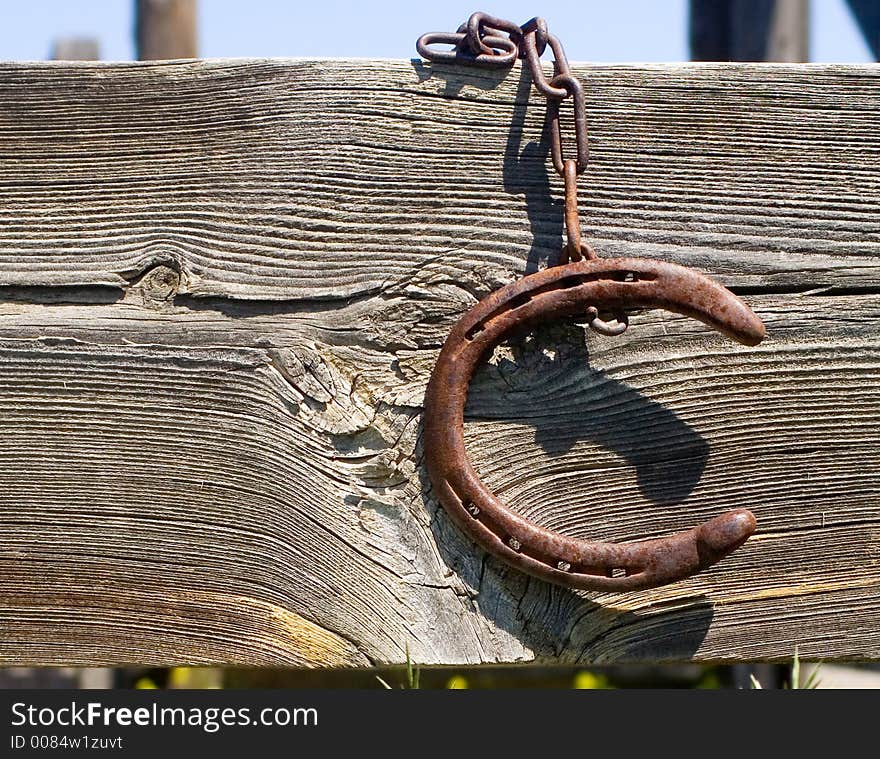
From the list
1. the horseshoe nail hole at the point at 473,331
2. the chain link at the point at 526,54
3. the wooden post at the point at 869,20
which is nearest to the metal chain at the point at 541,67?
the chain link at the point at 526,54

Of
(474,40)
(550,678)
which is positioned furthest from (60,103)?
(550,678)

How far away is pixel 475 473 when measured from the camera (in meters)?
1.28

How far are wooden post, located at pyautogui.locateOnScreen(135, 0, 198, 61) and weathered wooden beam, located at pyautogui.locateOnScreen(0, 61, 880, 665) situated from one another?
3.14 meters

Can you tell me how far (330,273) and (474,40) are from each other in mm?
393

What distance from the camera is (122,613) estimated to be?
1.33 metres

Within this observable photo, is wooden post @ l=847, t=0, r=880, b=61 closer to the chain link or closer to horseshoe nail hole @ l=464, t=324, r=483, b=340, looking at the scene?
the chain link

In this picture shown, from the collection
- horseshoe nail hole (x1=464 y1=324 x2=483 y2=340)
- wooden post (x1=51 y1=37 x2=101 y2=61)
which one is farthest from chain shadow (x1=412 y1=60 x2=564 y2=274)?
wooden post (x1=51 y1=37 x2=101 y2=61)

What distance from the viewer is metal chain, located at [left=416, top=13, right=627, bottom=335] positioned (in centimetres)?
127

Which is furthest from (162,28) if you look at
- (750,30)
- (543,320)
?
(543,320)

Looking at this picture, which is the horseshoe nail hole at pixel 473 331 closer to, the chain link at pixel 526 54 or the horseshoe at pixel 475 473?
the horseshoe at pixel 475 473

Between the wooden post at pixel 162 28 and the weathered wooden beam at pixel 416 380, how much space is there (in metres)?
3.14

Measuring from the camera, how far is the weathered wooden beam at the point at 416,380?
130 centimetres

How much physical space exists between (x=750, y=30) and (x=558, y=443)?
9.12ft

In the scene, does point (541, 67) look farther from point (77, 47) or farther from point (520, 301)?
point (77, 47)
